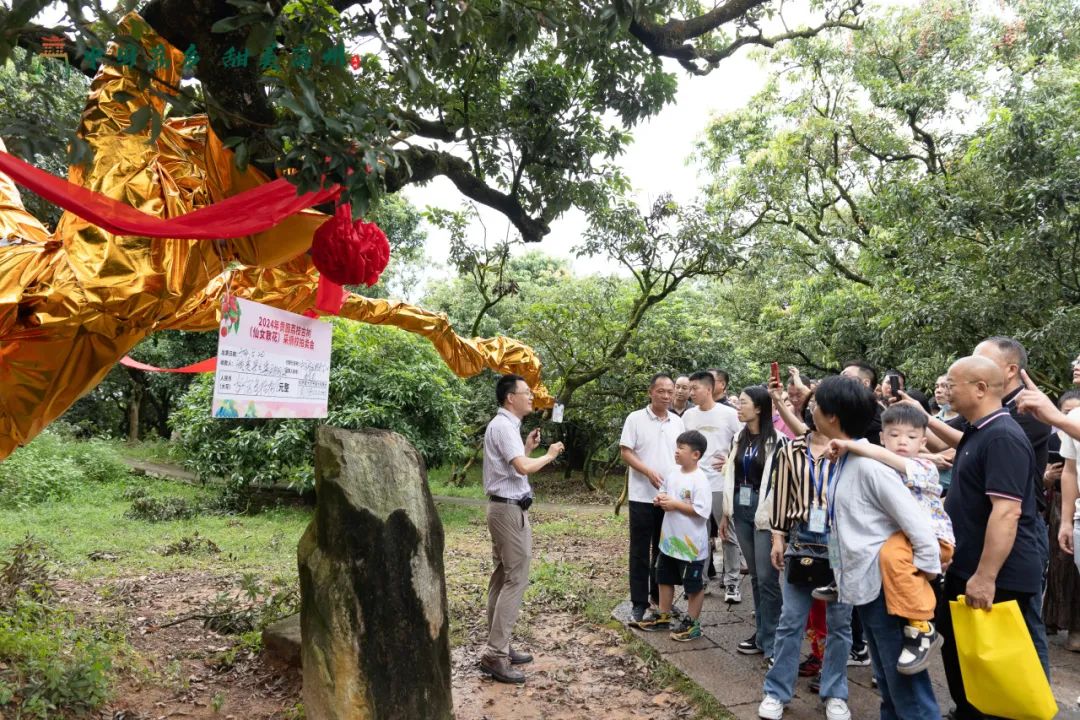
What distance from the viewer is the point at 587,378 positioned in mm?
11703

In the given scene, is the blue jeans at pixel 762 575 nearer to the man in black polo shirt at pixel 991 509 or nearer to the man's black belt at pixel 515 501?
the man in black polo shirt at pixel 991 509

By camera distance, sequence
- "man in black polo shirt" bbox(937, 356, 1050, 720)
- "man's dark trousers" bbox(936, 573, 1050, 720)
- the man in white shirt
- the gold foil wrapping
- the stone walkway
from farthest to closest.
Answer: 1. the man in white shirt
2. the stone walkway
3. "man's dark trousers" bbox(936, 573, 1050, 720)
4. "man in black polo shirt" bbox(937, 356, 1050, 720)
5. the gold foil wrapping

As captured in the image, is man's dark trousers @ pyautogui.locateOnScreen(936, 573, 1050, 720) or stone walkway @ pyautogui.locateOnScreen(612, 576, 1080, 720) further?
stone walkway @ pyautogui.locateOnScreen(612, 576, 1080, 720)

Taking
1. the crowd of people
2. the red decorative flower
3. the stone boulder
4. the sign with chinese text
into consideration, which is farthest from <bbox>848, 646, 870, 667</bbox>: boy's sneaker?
the red decorative flower

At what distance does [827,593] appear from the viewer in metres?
3.53

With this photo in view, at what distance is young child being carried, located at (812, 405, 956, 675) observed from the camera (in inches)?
115

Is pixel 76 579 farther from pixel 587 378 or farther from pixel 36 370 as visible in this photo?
pixel 587 378

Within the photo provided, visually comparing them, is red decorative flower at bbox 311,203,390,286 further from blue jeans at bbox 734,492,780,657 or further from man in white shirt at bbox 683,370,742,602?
man in white shirt at bbox 683,370,742,602

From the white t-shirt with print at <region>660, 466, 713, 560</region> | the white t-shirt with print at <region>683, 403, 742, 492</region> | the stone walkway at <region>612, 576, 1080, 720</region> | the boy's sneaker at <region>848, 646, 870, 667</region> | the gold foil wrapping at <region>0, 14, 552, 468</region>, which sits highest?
the gold foil wrapping at <region>0, 14, 552, 468</region>

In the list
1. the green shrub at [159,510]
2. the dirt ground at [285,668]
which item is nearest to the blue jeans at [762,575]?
the dirt ground at [285,668]

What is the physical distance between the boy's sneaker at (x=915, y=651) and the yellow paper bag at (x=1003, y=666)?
6.1 inches

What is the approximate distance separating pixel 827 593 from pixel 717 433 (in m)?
2.50

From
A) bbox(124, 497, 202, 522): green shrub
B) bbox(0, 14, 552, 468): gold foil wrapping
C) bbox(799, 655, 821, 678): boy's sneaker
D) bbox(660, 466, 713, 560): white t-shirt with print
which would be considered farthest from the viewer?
bbox(124, 497, 202, 522): green shrub

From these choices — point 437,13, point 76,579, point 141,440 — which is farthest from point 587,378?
point 141,440
